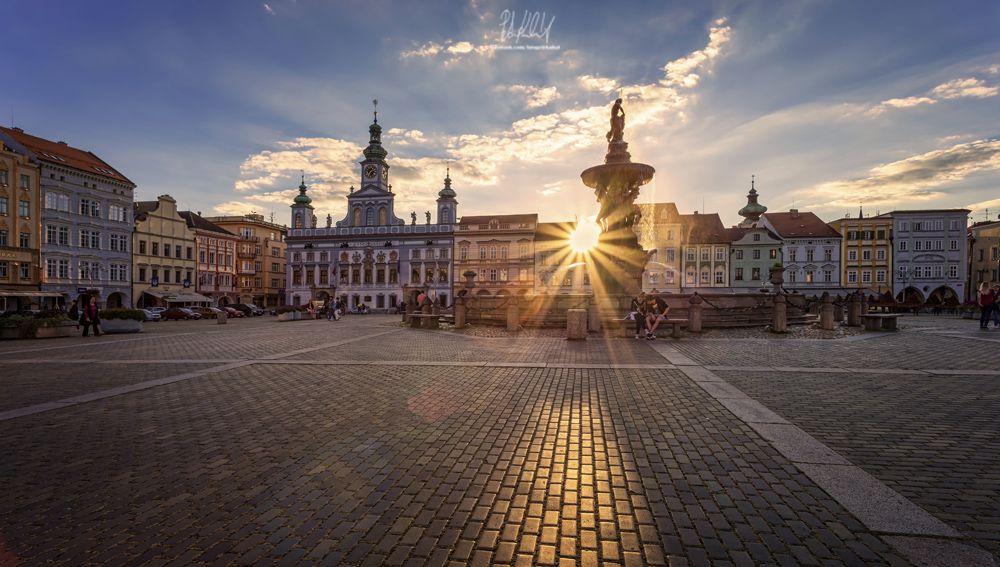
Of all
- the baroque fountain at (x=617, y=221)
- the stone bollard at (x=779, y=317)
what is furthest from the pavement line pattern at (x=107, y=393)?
the stone bollard at (x=779, y=317)

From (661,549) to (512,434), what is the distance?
2.30m

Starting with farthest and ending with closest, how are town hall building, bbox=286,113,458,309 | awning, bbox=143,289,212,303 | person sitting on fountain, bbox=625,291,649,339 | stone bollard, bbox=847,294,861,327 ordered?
town hall building, bbox=286,113,458,309 → awning, bbox=143,289,212,303 → stone bollard, bbox=847,294,861,327 → person sitting on fountain, bbox=625,291,649,339

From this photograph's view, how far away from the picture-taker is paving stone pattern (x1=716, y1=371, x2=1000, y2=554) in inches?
127

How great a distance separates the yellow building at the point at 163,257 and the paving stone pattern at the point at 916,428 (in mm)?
59139

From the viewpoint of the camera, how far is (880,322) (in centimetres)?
1614

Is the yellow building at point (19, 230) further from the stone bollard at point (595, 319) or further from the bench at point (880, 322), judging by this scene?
the bench at point (880, 322)

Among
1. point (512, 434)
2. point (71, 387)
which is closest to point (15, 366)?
point (71, 387)

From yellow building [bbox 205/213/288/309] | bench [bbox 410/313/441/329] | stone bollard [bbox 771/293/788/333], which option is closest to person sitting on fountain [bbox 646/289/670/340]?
stone bollard [bbox 771/293/788/333]

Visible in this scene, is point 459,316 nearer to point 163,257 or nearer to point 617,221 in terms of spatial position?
point 617,221

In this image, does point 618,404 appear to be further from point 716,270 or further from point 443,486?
point 716,270

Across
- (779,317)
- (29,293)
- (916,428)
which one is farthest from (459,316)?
(29,293)

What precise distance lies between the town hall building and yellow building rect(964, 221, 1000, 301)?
238ft

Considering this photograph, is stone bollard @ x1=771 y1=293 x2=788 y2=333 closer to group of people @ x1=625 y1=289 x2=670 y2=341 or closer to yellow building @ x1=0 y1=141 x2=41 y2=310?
group of people @ x1=625 y1=289 x2=670 y2=341

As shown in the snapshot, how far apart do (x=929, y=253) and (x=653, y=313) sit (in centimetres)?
6699
